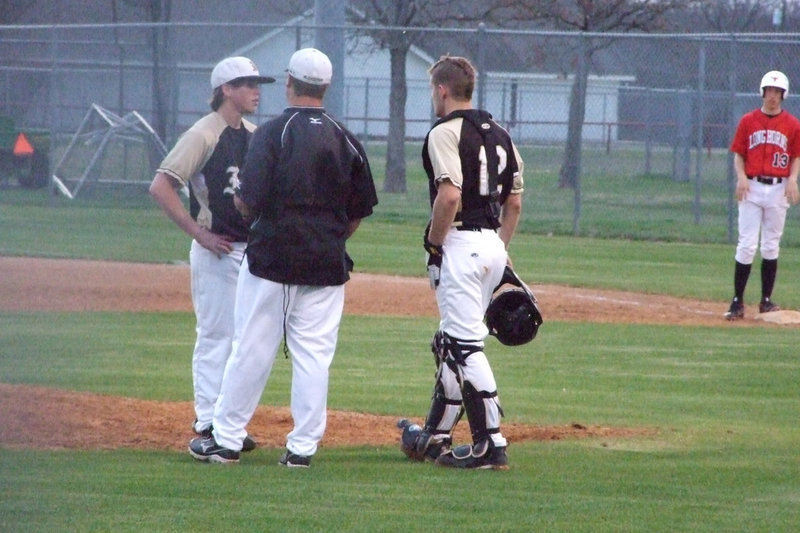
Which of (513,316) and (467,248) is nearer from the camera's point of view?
(467,248)

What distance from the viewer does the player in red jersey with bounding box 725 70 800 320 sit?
41.5ft

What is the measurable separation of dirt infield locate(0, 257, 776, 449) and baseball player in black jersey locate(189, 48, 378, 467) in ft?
3.12

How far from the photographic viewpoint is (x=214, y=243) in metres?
6.59

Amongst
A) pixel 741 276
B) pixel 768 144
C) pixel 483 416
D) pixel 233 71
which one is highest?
pixel 233 71

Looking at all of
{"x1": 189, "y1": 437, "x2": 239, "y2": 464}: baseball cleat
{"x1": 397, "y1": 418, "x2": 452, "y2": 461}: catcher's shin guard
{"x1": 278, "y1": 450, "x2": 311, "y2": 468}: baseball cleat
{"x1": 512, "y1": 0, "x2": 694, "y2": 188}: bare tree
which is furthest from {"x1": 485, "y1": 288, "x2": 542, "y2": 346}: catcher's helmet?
{"x1": 512, "y1": 0, "x2": 694, "y2": 188}: bare tree

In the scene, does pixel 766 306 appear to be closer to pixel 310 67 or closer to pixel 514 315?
pixel 514 315

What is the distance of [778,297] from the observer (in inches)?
569

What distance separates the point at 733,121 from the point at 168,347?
11656mm

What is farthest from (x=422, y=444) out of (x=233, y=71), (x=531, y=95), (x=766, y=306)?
(x=531, y=95)

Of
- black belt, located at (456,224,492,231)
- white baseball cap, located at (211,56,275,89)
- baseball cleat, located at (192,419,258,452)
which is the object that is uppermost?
white baseball cap, located at (211,56,275,89)

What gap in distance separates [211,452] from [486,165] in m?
1.91

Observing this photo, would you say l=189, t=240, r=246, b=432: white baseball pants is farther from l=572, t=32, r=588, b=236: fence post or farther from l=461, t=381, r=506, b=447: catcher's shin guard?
l=572, t=32, r=588, b=236: fence post

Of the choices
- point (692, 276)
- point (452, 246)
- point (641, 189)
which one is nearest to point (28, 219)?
point (692, 276)

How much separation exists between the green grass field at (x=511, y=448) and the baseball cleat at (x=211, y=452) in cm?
6
